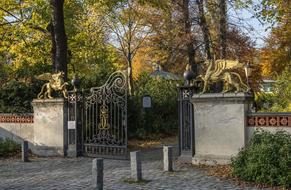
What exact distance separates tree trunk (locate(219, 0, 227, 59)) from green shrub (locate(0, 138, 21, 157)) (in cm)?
1213

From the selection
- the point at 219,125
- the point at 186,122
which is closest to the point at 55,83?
the point at 186,122

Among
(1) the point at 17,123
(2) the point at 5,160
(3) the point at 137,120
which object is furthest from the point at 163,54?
(2) the point at 5,160

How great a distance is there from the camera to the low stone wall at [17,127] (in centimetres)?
1723

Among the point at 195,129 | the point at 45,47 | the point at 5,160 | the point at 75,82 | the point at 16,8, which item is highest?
the point at 16,8

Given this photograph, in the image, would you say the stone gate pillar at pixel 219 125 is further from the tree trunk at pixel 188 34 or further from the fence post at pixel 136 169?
the tree trunk at pixel 188 34

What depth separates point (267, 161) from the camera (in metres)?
10.2

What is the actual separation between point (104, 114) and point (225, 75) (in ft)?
14.3

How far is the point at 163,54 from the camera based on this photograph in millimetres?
33688

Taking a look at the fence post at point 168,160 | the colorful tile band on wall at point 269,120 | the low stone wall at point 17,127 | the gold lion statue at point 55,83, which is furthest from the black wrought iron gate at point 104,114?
the colorful tile band on wall at point 269,120

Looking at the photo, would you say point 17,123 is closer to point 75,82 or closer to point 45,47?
point 75,82

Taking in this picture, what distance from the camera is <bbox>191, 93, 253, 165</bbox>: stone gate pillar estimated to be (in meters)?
12.4

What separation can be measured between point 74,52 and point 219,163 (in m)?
18.9

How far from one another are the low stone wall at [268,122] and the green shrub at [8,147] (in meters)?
8.38

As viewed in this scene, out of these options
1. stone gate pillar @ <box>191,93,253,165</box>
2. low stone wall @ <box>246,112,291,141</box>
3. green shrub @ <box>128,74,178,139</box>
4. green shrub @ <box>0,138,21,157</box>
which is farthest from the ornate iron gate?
green shrub @ <box>128,74,178,139</box>
